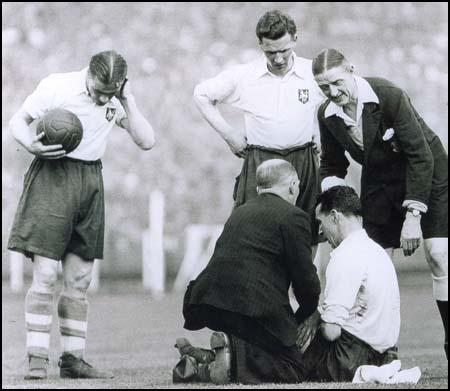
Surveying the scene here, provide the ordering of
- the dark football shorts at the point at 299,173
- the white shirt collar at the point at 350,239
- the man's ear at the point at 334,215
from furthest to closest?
the dark football shorts at the point at 299,173 → the man's ear at the point at 334,215 → the white shirt collar at the point at 350,239

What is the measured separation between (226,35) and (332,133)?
40.1 ft

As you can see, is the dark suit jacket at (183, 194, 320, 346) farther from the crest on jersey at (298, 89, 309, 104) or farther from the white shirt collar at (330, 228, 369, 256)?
the crest on jersey at (298, 89, 309, 104)

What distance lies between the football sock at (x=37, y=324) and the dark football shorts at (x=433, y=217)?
1840mm

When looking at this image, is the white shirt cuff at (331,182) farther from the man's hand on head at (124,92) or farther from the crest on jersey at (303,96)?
the man's hand on head at (124,92)

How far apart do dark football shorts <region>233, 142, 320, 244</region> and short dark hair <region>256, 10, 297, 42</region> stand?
2.13 feet

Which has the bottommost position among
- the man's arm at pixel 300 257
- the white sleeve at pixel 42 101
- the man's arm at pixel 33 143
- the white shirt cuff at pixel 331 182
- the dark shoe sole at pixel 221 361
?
the dark shoe sole at pixel 221 361

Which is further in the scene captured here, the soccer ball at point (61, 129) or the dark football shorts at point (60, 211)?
the dark football shorts at point (60, 211)

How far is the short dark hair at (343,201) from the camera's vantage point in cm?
558

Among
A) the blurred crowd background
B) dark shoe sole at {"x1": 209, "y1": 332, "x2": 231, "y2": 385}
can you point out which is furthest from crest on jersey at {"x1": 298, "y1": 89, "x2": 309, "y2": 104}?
the blurred crowd background

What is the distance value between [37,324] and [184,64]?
12519 millimetres

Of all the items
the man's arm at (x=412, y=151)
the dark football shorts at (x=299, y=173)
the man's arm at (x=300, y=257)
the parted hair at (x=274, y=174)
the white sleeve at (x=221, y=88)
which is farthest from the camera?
the white sleeve at (x=221, y=88)

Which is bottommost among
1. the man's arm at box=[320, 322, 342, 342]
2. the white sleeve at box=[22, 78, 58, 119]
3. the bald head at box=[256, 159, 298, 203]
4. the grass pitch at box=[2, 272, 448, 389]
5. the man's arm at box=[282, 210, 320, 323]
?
the grass pitch at box=[2, 272, 448, 389]

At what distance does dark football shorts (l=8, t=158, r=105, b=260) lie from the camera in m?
5.63

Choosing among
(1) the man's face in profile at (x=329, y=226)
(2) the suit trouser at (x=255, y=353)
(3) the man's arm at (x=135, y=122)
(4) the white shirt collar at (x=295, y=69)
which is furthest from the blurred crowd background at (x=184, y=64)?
(2) the suit trouser at (x=255, y=353)
